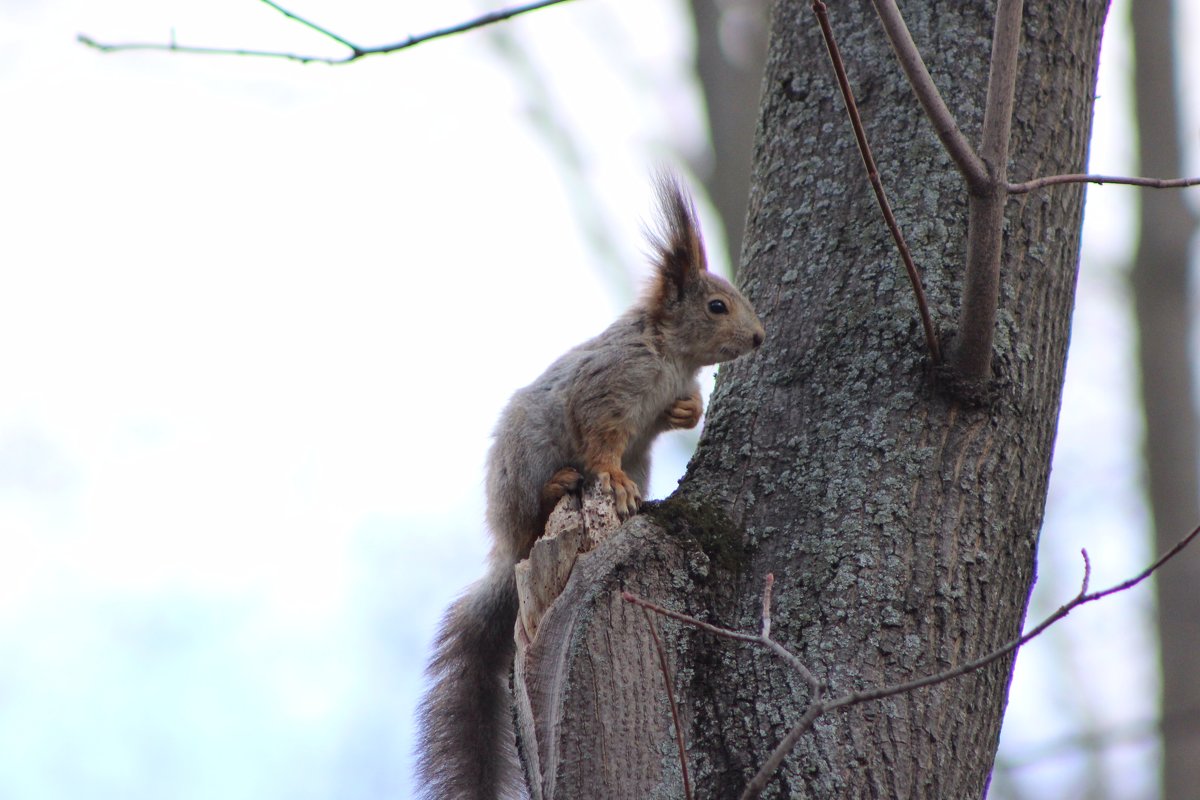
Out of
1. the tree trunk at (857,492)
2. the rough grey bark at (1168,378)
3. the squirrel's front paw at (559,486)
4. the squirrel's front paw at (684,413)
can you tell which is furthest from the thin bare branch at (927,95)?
the rough grey bark at (1168,378)

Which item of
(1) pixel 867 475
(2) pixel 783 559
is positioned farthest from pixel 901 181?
(2) pixel 783 559

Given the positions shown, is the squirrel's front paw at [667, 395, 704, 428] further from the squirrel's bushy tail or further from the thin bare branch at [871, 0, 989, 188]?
the thin bare branch at [871, 0, 989, 188]

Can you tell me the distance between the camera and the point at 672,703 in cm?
159

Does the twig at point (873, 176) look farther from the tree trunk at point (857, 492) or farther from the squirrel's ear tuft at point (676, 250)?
the squirrel's ear tuft at point (676, 250)

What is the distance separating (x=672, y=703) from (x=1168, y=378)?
4.32 metres

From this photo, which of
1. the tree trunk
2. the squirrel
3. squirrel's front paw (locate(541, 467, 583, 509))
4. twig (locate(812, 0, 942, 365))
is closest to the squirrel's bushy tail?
the squirrel

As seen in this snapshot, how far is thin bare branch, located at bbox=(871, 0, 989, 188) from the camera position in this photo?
1.62m

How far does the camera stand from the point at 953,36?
7.79ft

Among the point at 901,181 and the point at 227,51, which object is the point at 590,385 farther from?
the point at 227,51

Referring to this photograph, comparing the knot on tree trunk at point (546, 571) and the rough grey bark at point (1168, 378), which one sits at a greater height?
the rough grey bark at point (1168, 378)

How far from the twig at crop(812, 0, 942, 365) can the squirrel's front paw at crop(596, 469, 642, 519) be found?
2.38 ft

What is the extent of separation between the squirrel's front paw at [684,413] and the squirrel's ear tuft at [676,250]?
11.3 inches

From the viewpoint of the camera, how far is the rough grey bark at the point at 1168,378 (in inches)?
187

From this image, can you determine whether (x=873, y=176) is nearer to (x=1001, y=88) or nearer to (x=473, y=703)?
(x=1001, y=88)
